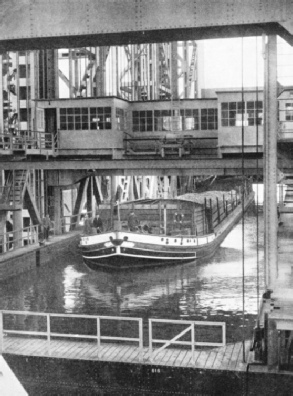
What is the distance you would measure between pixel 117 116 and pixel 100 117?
112cm

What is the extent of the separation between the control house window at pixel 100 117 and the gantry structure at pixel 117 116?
65 millimetres

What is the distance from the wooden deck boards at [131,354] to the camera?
48.2 feet

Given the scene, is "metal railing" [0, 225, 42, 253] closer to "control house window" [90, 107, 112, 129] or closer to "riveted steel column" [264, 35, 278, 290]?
"control house window" [90, 107, 112, 129]

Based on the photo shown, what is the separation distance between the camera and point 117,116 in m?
41.5

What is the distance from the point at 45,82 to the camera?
1774 inches

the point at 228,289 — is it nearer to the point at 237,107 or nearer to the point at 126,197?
the point at 237,107

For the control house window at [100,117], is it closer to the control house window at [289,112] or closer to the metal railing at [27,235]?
the metal railing at [27,235]

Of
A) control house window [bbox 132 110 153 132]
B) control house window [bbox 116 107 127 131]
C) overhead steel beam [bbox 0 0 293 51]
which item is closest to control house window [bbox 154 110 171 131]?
control house window [bbox 132 110 153 132]

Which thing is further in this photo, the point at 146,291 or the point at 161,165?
the point at 161,165

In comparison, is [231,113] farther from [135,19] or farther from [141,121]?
[135,19]

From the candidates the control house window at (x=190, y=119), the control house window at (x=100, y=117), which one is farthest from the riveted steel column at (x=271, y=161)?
the control house window at (x=190, y=119)

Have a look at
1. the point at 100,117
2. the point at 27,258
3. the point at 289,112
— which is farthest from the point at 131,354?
the point at 289,112

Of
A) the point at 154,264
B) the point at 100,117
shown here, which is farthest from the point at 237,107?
the point at 154,264

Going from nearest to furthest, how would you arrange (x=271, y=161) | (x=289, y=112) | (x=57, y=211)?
(x=271, y=161) < (x=57, y=211) < (x=289, y=112)
